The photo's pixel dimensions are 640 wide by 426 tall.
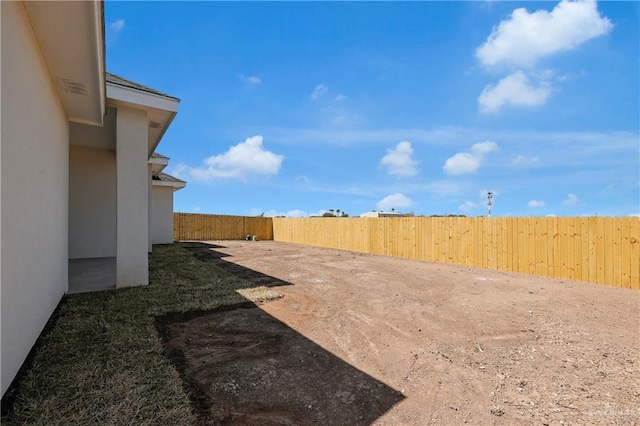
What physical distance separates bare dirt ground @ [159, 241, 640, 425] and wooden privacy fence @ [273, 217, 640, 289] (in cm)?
162

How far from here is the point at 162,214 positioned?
45.6ft

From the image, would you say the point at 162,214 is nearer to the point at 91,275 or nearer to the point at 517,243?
the point at 91,275

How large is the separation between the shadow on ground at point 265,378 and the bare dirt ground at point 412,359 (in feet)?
0.04

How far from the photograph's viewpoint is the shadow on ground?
2057mm

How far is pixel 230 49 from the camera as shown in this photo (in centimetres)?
837

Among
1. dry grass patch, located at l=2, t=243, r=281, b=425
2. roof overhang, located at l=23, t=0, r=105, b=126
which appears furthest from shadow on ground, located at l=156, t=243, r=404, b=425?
roof overhang, located at l=23, t=0, r=105, b=126

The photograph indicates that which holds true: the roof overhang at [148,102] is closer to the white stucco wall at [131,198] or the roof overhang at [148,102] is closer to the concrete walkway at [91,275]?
the white stucco wall at [131,198]

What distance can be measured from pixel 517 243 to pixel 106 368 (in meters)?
9.80

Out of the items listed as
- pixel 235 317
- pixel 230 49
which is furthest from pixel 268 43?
pixel 235 317

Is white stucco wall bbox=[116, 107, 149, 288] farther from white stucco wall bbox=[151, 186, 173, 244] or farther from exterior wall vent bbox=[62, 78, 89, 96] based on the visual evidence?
white stucco wall bbox=[151, 186, 173, 244]

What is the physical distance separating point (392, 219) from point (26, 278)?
11.5 meters

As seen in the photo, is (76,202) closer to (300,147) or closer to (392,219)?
(392,219)

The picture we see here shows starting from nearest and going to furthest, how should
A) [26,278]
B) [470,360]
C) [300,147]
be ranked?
[26,278] < [470,360] < [300,147]

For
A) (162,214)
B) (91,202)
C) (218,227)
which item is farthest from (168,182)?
(218,227)
